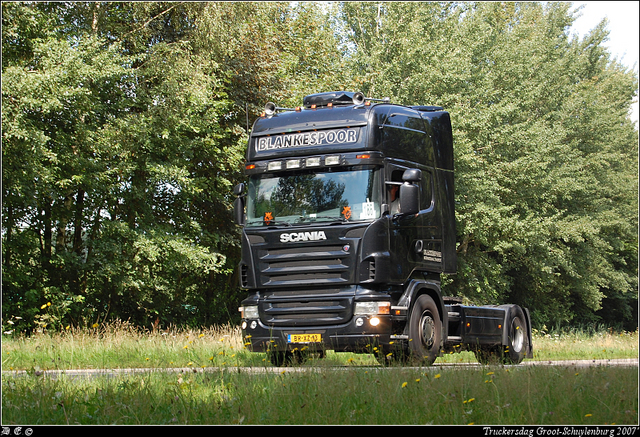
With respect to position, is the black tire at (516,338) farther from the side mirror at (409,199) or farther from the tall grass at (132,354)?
the side mirror at (409,199)

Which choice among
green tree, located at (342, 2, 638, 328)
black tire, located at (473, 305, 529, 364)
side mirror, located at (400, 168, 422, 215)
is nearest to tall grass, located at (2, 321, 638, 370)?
black tire, located at (473, 305, 529, 364)

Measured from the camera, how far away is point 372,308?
10375 millimetres

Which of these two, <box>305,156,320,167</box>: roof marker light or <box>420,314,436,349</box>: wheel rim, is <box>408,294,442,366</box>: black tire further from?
→ <box>305,156,320,167</box>: roof marker light

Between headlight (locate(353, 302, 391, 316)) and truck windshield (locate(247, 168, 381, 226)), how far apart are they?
125 cm

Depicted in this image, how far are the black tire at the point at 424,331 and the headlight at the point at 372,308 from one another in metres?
0.54

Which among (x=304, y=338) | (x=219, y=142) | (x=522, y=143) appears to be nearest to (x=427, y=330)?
(x=304, y=338)

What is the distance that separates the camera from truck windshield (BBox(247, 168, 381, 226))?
35.0ft

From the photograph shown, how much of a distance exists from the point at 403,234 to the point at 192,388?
466 centimetres

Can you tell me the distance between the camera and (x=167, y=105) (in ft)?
65.9

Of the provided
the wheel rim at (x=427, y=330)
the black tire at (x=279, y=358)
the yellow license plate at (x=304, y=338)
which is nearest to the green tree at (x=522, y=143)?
the wheel rim at (x=427, y=330)

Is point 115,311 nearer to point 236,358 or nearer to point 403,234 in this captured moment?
point 236,358

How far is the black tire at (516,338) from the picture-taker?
1372 cm

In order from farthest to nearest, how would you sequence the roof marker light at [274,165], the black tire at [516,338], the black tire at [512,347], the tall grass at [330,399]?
the black tire at [516,338] → the black tire at [512,347] → the roof marker light at [274,165] → the tall grass at [330,399]

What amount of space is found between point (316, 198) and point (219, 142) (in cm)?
1326
